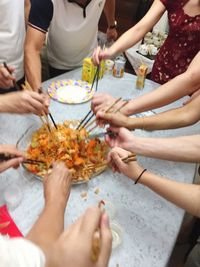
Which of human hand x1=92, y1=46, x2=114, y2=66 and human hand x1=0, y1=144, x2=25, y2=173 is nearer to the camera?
human hand x1=0, y1=144, x2=25, y2=173

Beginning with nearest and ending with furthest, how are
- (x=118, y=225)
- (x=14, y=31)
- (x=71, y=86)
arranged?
1. (x=118, y=225)
2. (x=14, y=31)
3. (x=71, y=86)

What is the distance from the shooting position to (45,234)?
0.80 meters

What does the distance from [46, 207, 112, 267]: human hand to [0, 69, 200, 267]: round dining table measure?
35 cm

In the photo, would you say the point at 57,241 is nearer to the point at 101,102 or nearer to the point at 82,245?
the point at 82,245

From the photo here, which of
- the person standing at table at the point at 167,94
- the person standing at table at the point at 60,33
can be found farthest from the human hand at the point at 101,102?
the person standing at table at the point at 60,33

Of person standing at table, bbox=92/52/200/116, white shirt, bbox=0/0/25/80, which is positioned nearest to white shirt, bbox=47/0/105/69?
white shirt, bbox=0/0/25/80

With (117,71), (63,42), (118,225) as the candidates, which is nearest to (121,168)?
(118,225)

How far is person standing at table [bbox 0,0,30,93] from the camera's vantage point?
5.19 ft

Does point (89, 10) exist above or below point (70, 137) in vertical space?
above

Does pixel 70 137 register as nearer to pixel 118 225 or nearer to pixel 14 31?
pixel 118 225

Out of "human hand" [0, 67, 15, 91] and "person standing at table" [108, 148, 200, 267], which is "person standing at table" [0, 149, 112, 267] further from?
"human hand" [0, 67, 15, 91]

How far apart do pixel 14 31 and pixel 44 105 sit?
634 mm

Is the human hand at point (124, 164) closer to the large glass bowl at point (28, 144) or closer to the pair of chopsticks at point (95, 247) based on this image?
the large glass bowl at point (28, 144)

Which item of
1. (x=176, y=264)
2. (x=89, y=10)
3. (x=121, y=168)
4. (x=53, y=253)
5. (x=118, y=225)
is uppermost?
(x=89, y=10)
